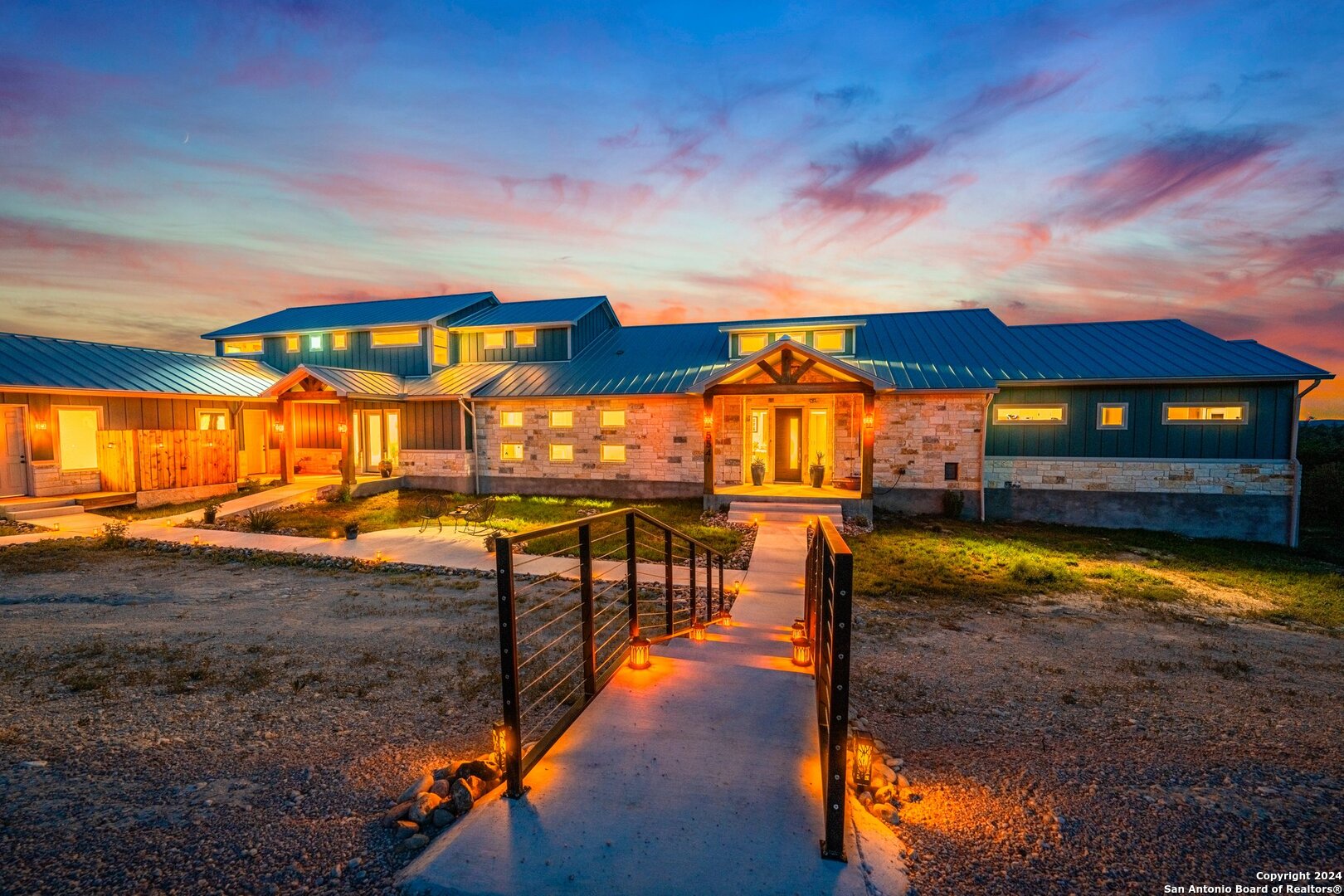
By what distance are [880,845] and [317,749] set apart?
4015 mm

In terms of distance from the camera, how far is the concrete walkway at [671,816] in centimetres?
267

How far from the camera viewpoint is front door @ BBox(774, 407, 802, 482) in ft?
59.9

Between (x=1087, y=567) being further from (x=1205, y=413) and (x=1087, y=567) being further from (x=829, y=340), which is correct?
(x=829, y=340)

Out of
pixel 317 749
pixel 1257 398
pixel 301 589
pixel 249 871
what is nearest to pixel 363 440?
pixel 301 589

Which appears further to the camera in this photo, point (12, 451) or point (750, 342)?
point (750, 342)

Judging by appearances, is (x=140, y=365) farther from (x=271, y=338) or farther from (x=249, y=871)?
(x=249, y=871)

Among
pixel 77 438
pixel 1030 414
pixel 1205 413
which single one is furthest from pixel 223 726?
pixel 1205 413

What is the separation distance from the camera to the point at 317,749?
435 centimetres

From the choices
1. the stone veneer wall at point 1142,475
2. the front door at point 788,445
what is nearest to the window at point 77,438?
the front door at point 788,445

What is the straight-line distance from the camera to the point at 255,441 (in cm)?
2111

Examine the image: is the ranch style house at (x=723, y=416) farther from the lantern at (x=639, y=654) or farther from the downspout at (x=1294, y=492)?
the lantern at (x=639, y=654)

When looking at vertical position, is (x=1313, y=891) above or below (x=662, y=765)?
below

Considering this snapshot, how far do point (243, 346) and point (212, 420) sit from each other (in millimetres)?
7045

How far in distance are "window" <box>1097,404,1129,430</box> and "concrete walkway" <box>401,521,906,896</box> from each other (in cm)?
1504
